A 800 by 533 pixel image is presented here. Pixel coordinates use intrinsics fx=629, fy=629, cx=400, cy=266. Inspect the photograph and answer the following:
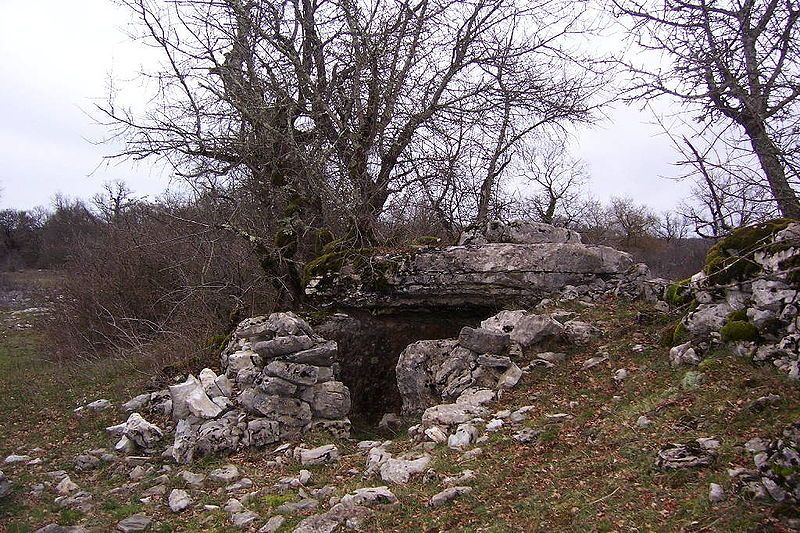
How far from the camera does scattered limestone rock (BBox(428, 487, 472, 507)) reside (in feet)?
14.9

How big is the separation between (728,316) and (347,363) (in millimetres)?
4769

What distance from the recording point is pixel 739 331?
18.7ft

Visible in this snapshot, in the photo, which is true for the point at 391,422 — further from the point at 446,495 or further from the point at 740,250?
the point at 740,250

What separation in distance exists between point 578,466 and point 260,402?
3.63 metres

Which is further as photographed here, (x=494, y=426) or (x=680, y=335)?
(x=680, y=335)

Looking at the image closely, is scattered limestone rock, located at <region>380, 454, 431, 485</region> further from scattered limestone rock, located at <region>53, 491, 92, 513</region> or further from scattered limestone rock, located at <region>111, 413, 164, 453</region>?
scattered limestone rock, located at <region>111, 413, 164, 453</region>

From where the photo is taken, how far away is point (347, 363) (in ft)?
28.5

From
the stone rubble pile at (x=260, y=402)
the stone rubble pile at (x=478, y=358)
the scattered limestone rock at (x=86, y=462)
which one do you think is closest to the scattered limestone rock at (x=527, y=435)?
the stone rubble pile at (x=478, y=358)

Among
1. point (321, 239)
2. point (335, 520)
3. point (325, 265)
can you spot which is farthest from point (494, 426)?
point (321, 239)

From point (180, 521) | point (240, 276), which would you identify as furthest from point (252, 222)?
point (180, 521)

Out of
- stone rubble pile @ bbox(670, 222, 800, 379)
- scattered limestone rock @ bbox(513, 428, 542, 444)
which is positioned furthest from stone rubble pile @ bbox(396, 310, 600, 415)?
stone rubble pile @ bbox(670, 222, 800, 379)

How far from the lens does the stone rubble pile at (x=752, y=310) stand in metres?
5.27

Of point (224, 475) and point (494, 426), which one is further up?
point (494, 426)

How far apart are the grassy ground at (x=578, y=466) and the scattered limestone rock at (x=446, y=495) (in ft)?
0.17
